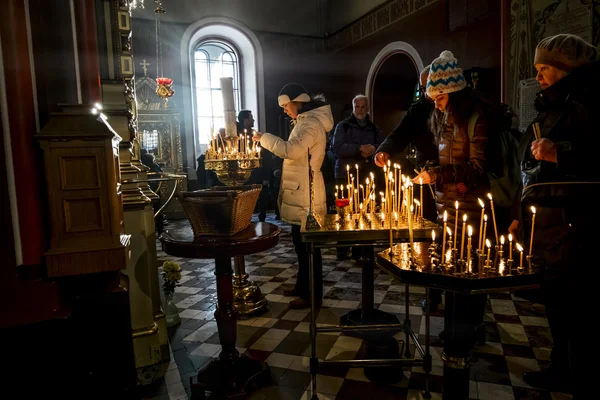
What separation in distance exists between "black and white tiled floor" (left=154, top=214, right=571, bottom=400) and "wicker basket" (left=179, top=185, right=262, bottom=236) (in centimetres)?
100

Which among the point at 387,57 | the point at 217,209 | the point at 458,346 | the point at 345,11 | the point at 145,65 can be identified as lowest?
the point at 458,346

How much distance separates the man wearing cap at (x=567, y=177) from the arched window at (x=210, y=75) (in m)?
9.78

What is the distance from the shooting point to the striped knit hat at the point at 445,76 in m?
2.53

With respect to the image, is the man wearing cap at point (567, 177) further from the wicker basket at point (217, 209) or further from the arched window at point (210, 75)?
the arched window at point (210, 75)

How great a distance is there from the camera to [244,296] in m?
3.71

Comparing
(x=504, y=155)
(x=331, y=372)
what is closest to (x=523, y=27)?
(x=504, y=155)

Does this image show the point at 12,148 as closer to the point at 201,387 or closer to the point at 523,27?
the point at 201,387

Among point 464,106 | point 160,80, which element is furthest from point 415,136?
point 160,80

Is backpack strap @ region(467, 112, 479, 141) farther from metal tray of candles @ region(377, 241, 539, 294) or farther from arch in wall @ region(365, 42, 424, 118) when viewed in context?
arch in wall @ region(365, 42, 424, 118)

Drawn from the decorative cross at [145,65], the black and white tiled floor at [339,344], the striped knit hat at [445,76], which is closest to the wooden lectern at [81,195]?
the black and white tiled floor at [339,344]

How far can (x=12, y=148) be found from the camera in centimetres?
122

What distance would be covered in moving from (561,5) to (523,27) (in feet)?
1.80

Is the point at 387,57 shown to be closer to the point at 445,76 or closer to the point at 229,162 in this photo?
the point at 445,76

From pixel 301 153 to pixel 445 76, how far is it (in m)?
1.31
